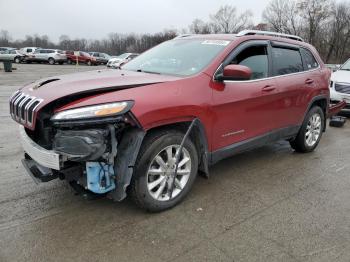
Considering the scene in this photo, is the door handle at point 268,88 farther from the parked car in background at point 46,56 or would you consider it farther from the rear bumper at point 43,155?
the parked car in background at point 46,56

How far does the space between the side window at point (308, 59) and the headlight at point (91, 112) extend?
3757mm

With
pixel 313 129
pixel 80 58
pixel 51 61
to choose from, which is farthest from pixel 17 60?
pixel 313 129

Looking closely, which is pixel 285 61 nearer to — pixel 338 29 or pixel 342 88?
pixel 342 88

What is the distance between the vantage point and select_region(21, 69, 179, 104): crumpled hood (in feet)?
10.3

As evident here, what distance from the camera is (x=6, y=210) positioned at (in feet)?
11.7

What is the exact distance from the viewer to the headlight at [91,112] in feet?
9.69

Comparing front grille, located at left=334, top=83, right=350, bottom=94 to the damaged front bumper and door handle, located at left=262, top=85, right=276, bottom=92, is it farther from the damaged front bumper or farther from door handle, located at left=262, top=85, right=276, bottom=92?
the damaged front bumper

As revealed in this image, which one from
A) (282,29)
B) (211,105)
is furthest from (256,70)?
(282,29)

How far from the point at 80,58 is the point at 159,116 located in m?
40.9

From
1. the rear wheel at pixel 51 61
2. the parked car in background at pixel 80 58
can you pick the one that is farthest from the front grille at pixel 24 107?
the parked car in background at pixel 80 58

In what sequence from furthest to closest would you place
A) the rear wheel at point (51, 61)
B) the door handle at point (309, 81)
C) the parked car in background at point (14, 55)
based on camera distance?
the rear wheel at point (51, 61) → the parked car in background at point (14, 55) → the door handle at point (309, 81)

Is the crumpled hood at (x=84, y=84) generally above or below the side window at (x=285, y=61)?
below

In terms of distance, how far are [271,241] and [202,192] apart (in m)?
1.15

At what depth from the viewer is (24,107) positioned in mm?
3242
